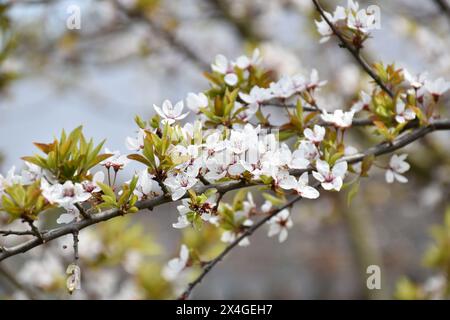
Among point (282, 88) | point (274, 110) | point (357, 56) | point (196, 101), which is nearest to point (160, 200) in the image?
point (196, 101)

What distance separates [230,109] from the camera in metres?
1.10

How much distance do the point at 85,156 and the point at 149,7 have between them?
87.9 inches

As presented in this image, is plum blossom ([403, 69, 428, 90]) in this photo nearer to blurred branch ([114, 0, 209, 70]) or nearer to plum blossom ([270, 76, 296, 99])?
plum blossom ([270, 76, 296, 99])

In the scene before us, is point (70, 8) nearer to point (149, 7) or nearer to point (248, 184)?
point (248, 184)

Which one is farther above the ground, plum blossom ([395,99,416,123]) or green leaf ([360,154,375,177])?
plum blossom ([395,99,416,123])

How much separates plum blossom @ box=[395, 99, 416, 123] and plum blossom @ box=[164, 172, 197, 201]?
483mm

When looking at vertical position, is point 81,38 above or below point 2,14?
above

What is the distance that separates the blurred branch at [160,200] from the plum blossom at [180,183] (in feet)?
0.07

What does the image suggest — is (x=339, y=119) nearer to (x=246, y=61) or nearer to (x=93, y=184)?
(x=246, y=61)

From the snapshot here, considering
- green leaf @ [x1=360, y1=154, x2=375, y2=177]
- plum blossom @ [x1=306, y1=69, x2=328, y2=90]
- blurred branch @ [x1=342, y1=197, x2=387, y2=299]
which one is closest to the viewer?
green leaf @ [x1=360, y1=154, x2=375, y2=177]

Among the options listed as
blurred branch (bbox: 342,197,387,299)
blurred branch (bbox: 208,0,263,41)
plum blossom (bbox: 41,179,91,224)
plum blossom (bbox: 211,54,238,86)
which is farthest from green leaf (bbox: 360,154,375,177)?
blurred branch (bbox: 208,0,263,41)

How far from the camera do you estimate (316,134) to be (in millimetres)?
1026

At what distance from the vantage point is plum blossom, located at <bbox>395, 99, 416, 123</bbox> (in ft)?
3.70
